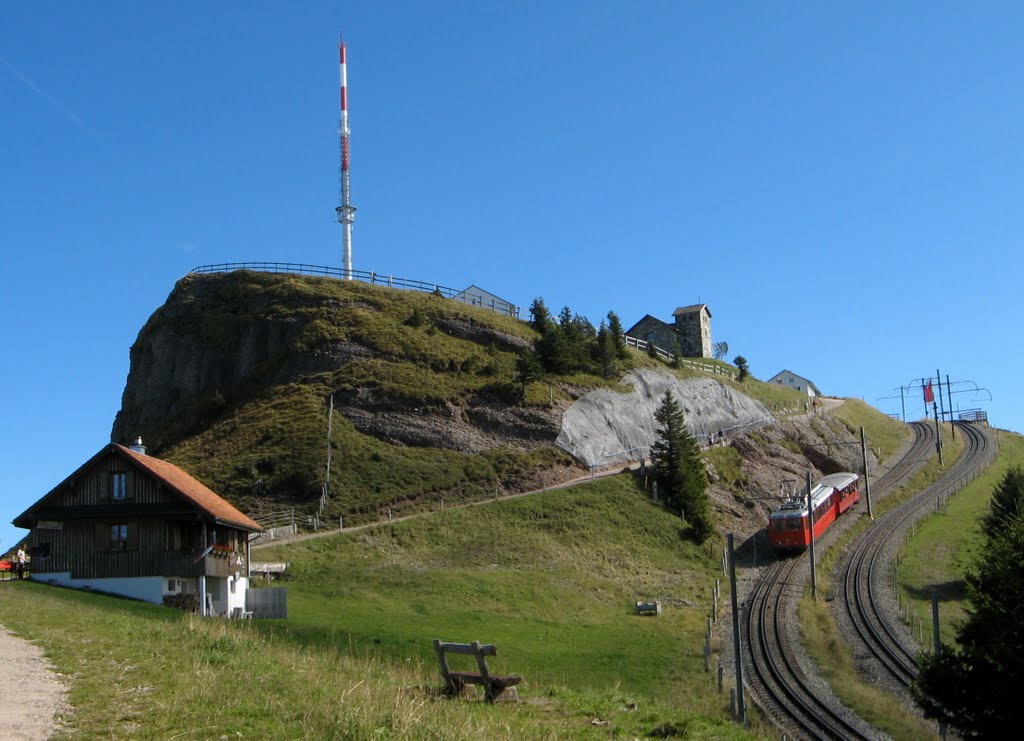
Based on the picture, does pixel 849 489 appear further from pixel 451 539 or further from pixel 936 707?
pixel 936 707

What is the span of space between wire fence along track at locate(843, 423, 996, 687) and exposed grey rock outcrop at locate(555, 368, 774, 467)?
54.2ft

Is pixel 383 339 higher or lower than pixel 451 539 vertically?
higher

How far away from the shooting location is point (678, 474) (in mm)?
67812

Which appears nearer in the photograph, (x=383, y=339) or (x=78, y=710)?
(x=78, y=710)

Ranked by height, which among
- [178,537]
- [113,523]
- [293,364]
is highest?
[293,364]

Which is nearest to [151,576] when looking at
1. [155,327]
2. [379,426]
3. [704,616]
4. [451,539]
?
[451,539]

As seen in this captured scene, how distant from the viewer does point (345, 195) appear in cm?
9181

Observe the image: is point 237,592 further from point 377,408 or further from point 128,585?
point 377,408

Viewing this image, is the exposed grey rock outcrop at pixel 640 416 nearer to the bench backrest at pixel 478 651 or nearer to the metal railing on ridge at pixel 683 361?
the metal railing on ridge at pixel 683 361

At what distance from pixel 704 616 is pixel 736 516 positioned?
2289 cm

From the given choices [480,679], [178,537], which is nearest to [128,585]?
[178,537]

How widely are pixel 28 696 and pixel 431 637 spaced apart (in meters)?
22.1

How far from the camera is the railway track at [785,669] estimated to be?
30203 millimetres

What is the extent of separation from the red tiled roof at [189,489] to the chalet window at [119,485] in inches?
38.2
